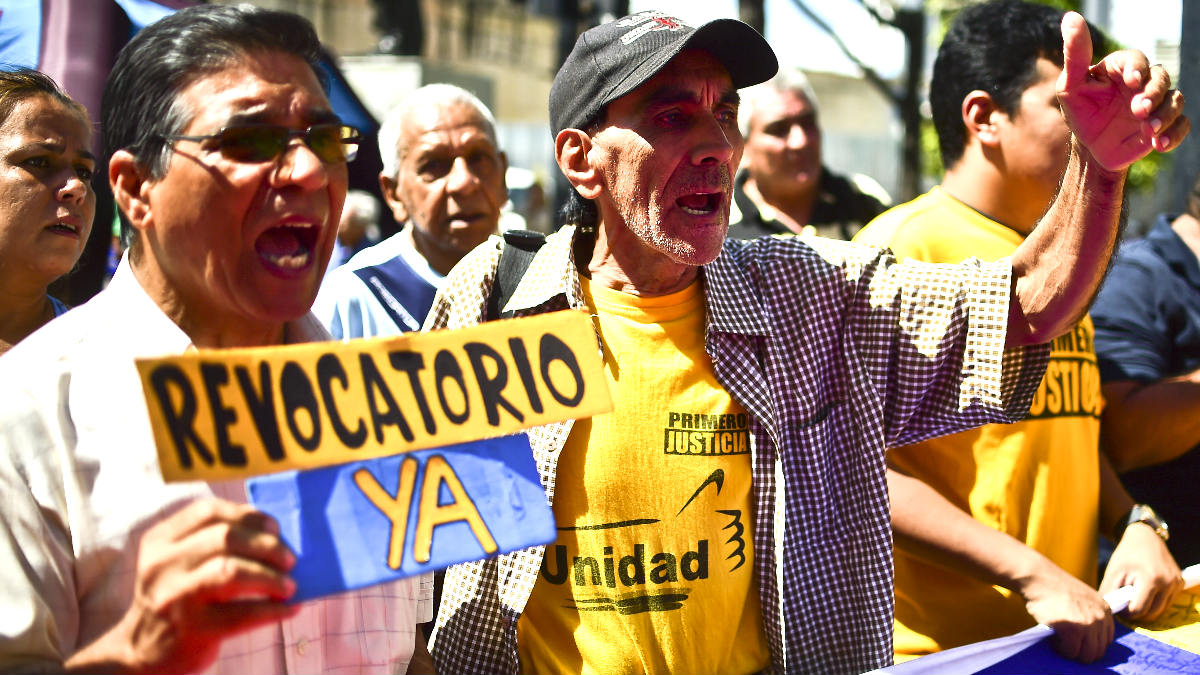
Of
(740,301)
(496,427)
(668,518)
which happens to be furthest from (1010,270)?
(496,427)

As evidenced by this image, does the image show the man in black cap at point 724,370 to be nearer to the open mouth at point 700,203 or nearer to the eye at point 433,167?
the open mouth at point 700,203

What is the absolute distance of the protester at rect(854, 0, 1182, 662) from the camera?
7.93 feet

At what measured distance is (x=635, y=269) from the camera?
2309 mm

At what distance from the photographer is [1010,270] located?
2.23 metres

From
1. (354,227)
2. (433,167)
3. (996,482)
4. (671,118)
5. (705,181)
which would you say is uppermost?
(671,118)

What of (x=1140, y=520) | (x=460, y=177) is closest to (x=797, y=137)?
(x=460, y=177)

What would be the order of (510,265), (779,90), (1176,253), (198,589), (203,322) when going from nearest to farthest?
(198,589) → (203,322) → (510,265) → (1176,253) → (779,90)

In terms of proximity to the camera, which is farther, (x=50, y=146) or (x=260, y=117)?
(x=50, y=146)

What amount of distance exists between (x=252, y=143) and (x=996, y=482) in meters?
1.82

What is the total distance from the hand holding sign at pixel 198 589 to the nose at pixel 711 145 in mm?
1237

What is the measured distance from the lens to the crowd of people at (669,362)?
1442 mm

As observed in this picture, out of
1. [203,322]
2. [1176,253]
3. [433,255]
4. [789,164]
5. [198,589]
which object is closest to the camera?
[198,589]

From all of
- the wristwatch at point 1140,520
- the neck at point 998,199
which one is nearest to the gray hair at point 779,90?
the neck at point 998,199

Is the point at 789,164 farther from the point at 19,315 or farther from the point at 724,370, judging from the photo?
the point at 19,315
